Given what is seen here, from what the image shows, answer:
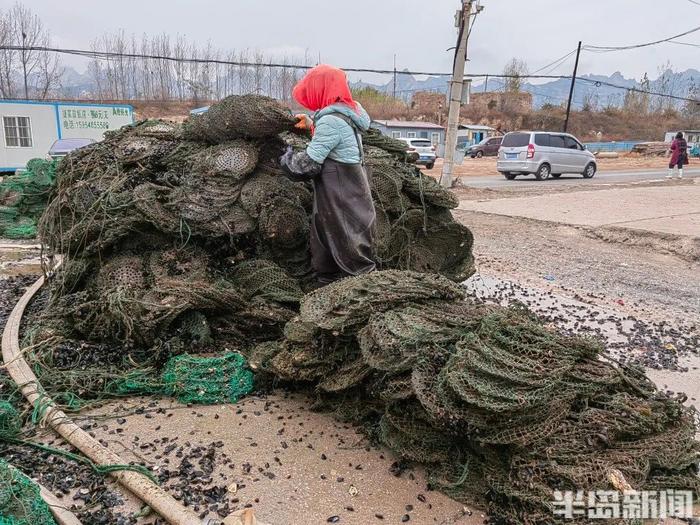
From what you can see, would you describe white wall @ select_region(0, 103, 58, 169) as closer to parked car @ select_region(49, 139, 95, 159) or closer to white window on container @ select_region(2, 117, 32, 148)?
white window on container @ select_region(2, 117, 32, 148)

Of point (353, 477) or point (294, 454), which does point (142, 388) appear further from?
point (353, 477)

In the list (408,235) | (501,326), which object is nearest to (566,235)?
(408,235)

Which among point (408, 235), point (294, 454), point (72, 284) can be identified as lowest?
point (294, 454)

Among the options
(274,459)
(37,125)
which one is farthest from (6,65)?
(274,459)

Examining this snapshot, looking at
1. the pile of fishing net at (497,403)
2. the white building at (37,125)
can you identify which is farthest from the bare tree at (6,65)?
the pile of fishing net at (497,403)

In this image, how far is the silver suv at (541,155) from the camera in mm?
20875

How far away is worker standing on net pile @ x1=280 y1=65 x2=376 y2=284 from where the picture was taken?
414 cm

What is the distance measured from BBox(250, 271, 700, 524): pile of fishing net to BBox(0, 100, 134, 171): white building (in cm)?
2183

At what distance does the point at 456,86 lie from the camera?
50.3 ft

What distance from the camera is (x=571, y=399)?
8.61ft

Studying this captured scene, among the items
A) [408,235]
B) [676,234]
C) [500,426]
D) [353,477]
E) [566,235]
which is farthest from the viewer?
[566,235]

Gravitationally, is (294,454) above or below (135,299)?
below

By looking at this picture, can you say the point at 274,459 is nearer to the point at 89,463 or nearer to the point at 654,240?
the point at 89,463

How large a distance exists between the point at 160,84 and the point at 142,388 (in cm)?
5332
